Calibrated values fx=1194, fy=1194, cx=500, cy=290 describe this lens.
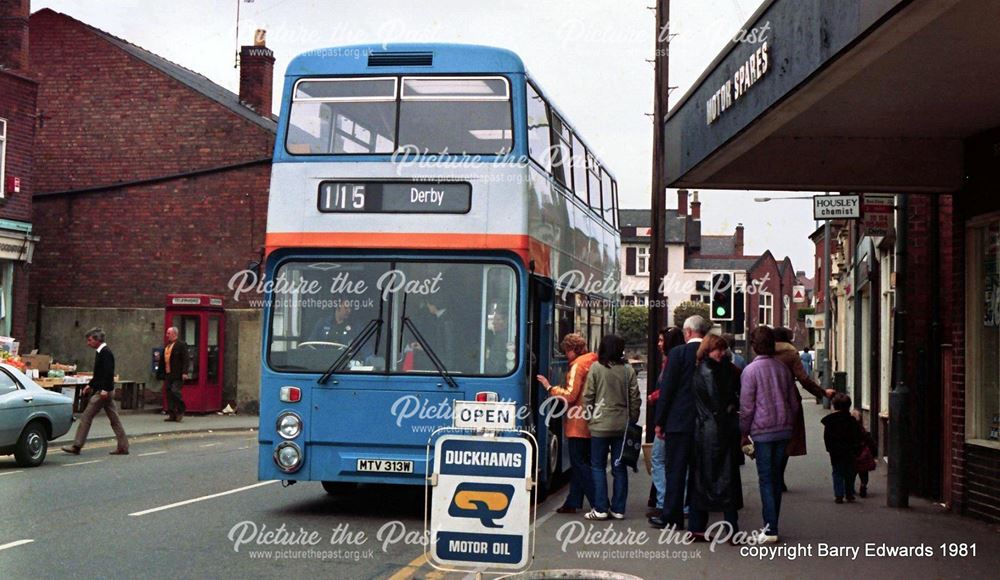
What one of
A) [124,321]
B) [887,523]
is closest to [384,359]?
[887,523]

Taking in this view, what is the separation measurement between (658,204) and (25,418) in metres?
9.98

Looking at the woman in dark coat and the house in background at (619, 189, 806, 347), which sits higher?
the house in background at (619, 189, 806, 347)

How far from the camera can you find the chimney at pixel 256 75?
115 ft

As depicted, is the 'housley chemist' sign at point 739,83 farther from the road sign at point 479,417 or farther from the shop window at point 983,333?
the road sign at point 479,417

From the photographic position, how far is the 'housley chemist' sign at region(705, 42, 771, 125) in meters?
9.45

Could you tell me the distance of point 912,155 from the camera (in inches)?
468

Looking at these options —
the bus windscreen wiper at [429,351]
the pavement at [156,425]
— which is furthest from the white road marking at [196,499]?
the pavement at [156,425]

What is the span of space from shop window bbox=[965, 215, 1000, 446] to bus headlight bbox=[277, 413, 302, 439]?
6559mm

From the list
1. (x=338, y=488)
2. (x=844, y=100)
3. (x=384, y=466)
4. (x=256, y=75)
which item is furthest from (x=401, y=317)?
(x=256, y=75)

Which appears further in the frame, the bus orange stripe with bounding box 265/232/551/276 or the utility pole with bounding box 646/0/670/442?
the utility pole with bounding box 646/0/670/442

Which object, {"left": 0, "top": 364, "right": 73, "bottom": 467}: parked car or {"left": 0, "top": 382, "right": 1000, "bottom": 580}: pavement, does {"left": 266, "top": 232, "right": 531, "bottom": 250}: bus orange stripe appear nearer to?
{"left": 0, "top": 382, "right": 1000, "bottom": 580}: pavement

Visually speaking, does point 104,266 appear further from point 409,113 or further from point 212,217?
point 409,113

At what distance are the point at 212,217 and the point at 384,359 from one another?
2121 cm

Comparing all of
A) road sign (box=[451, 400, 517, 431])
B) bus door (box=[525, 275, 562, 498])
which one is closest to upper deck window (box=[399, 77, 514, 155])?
bus door (box=[525, 275, 562, 498])
